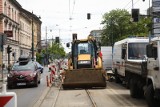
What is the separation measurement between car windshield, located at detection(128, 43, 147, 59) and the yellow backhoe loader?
1.92 m

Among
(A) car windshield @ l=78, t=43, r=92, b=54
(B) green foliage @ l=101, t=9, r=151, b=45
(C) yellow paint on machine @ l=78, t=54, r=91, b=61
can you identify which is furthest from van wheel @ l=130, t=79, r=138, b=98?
(B) green foliage @ l=101, t=9, r=151, b=45

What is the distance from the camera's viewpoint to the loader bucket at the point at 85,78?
22.8 meters

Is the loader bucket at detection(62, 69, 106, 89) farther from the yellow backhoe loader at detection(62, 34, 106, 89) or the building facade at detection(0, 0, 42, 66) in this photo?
the building facade at detection(0, 0, 42, 66)

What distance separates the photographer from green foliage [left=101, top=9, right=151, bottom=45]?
293 ft

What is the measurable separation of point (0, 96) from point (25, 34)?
90.2 m

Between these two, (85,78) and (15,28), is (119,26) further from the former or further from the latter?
(85,78)

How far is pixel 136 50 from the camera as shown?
72.2ft

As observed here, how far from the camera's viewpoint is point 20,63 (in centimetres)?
2691

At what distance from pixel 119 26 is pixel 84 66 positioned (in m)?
68.4

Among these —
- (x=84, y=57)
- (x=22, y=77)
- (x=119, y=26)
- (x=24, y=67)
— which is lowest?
(x=22, y=77)

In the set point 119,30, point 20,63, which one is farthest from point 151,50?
point 119,30

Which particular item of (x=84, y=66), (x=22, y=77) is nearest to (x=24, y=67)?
(x=22, y=77)

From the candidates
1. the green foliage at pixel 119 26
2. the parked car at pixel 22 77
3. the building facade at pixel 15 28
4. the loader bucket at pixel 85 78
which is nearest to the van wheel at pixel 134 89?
the loader bucket at pixel 85 78

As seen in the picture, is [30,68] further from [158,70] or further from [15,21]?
[15,21]
